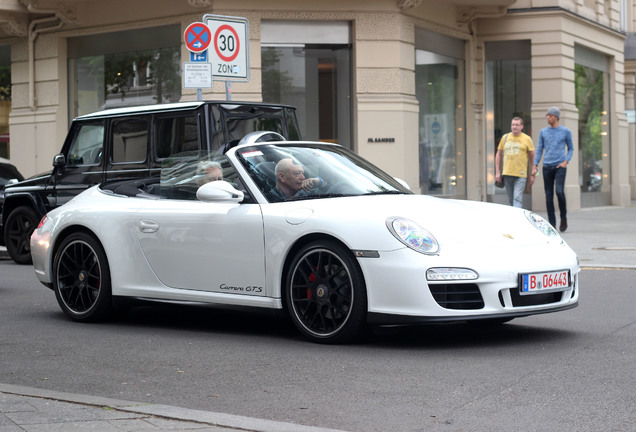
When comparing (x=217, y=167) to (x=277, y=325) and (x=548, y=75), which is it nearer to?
(x=277, y=325)

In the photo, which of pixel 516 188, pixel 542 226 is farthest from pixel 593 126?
pixel 542 226

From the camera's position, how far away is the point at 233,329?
303 inches

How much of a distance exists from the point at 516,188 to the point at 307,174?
9.09 m

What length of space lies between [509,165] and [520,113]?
33.5ft

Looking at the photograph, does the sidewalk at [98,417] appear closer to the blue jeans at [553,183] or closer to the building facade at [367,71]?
the blue jeans at [553,183]

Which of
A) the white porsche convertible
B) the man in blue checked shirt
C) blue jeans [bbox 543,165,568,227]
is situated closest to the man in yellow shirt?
the man in blue checked shirt

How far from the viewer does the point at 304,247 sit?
6.82 m

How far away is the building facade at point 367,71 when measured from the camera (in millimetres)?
21125

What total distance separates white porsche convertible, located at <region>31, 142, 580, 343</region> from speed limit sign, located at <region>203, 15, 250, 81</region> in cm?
512

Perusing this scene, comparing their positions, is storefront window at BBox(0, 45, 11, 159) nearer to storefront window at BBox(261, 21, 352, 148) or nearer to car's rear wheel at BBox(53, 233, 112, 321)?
storefront window at BBox(261, 21, 352, 148)

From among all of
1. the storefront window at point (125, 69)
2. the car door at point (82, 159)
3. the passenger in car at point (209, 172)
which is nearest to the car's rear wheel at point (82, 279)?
the passenger in car at point (209, 172)

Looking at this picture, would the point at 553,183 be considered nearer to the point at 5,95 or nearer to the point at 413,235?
the point at 413,235

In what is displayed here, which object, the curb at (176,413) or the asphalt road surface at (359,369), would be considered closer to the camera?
the curb at (176,413)

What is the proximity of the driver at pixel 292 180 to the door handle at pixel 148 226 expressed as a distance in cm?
100
